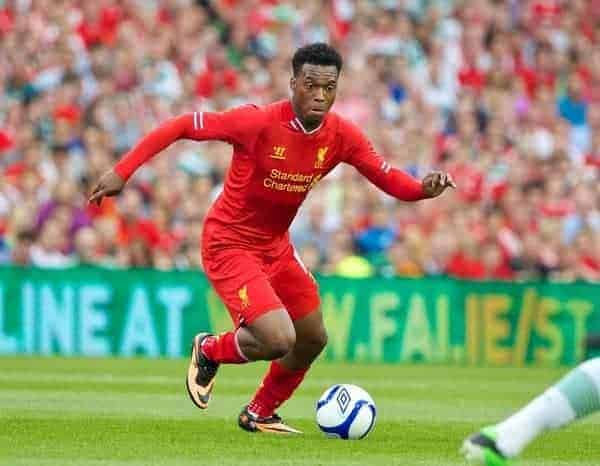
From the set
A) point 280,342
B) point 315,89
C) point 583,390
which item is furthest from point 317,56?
point 583,390

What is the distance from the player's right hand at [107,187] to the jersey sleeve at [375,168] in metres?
1.66

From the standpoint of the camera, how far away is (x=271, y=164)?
1024 centimetres

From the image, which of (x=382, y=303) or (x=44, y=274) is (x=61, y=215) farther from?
(x=382, y=303)

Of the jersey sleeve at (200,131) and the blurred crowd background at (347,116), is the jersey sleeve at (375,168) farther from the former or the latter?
the blurred crowd background at (347,116)

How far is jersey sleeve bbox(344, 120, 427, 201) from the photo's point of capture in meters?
10.4

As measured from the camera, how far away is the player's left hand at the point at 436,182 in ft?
32.8

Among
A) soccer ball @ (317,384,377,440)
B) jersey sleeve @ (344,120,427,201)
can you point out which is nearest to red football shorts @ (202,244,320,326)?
soccer ball @ (317,384,377,440)

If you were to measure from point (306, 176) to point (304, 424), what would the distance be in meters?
1.91

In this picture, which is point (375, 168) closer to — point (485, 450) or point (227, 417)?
point (227, 417)

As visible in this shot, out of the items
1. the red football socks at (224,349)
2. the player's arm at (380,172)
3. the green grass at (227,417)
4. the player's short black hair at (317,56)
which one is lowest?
the green grass at (227,417)


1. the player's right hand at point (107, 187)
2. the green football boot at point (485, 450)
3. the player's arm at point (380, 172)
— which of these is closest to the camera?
the green football boot at point (485, 450)

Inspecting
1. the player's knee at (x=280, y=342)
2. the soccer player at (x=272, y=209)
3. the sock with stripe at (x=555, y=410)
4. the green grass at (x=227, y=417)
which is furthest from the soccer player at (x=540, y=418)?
the player's knee at (x=280, y=342)

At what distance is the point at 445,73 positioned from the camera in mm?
22875

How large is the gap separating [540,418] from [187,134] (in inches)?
138
